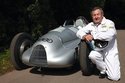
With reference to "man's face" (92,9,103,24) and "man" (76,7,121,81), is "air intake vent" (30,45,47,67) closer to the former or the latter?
"man" (76,7,121,81)

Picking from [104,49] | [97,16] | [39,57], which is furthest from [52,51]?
[97,16]

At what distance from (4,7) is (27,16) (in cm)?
100

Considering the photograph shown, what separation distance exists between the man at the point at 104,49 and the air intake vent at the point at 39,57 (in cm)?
99

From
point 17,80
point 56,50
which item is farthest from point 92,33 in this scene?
point 17,80

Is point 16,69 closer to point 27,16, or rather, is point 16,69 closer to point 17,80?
point 17,80

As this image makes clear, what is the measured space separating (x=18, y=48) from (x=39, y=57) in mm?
845

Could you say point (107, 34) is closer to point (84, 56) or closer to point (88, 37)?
point (88, 37)

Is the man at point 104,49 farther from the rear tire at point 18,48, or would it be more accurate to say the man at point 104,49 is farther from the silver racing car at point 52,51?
the rear tire at point 18,48

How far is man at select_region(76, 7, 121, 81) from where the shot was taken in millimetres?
7250

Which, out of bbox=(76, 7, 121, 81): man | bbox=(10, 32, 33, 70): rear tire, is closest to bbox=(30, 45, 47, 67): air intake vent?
bbox=(10, 32, 33, 70): rear tire

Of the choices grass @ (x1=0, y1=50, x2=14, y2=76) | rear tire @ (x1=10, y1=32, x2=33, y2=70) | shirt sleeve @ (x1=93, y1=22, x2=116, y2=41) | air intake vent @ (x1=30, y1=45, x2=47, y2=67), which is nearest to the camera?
shirt sleeve @ (x1=93, y1=22, x2=116, y2=41)

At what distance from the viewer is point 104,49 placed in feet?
24.3

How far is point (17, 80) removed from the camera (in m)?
7.77

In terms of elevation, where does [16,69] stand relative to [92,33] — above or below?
below
